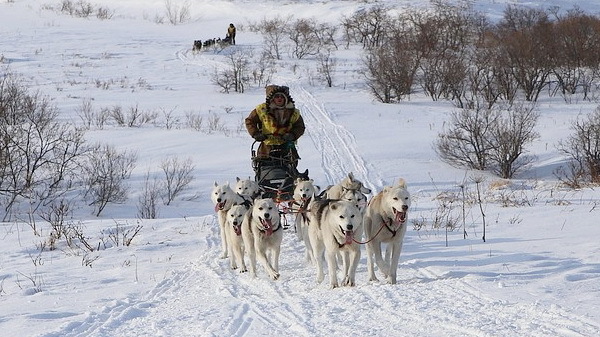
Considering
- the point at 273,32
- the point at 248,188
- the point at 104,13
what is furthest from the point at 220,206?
the point at 104,13

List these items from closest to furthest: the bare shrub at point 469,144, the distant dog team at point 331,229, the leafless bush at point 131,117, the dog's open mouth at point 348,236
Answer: the dog's open mouth at point 348,236, the distant dog team at point 331,229, the bare shrub at point 469,144, the leafless bush at point 131,117

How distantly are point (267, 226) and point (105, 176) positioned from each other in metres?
8.93

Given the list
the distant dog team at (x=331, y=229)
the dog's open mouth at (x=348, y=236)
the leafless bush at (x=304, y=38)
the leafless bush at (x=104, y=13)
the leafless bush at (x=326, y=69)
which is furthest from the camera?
the leafless bush at (x=104, y=13)

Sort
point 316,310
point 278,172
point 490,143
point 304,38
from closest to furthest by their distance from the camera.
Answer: point 316,310 < point 278,172 < point 490,143 < point 304,38

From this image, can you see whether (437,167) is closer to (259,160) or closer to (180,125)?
(180,125)

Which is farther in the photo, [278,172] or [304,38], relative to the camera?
[304,38]

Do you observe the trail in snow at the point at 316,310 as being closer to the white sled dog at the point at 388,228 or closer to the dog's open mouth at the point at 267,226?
the white sled dog at the point at 388,228

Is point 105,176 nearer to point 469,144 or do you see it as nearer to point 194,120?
point 194,120

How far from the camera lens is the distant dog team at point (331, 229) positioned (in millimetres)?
5820

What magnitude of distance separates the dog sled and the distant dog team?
595 mm

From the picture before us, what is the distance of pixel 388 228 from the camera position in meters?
5.97

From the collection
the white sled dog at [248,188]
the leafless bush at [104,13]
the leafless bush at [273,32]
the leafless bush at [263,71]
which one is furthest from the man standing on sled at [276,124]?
the leafless bush at [104,13]

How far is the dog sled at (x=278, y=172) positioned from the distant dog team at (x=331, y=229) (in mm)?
595

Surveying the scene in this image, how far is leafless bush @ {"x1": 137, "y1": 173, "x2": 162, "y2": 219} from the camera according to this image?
12977 millimetres
